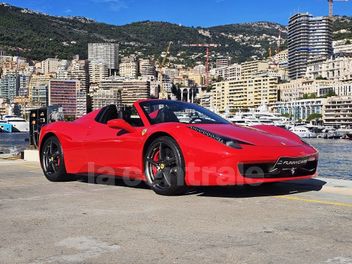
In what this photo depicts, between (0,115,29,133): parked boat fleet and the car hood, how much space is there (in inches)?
5818

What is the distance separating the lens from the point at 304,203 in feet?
17.8

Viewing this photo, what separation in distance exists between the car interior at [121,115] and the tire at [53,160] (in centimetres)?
90

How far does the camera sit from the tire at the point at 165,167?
19.1ft

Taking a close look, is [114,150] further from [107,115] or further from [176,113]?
[176,113]

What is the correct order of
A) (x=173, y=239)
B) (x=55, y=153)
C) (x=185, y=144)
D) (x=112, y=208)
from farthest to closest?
(x=55, y=153), (x=185, y=144), (x=112, y=208), (x=173, y=239)

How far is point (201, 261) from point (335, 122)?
170 meters

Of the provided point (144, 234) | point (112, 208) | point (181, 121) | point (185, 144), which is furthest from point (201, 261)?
point (181, 121)

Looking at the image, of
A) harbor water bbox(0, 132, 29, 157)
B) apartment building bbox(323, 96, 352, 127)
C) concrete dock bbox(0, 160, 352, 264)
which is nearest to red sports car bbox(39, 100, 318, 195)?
concrete dock bbox(0, 160, 352, 264)

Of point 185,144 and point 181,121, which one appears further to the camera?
point 181,121

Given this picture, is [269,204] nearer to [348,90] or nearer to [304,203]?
[304,203]

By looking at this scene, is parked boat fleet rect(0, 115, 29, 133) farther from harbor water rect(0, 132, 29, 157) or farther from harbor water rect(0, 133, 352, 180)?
harbor water rect(0, 133, 352, 180)

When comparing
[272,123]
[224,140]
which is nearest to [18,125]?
[272,123]

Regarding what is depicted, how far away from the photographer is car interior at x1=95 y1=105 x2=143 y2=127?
22.0 feet

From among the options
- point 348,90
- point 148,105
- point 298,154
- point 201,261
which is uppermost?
point 348,90
